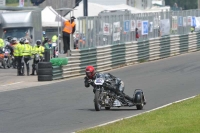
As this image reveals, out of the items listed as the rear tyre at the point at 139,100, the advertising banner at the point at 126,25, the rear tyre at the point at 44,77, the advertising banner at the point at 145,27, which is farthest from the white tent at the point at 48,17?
the rear tyre at the point at 139,100

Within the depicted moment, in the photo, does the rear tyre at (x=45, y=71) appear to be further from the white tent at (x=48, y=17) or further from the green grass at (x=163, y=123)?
the white tent at (x=48, y=17)

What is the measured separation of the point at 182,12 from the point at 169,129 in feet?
82.7

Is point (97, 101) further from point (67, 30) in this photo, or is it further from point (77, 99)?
point (67, 30)

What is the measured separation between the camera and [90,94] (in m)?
17.8

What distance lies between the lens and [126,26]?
28.3 metres

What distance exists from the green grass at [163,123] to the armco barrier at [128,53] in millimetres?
11133

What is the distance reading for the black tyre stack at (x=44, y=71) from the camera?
22.1 meters

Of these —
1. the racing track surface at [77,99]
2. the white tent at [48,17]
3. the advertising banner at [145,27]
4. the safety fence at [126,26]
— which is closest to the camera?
the racing track surface at [77,99]

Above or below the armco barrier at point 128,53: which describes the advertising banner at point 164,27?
above

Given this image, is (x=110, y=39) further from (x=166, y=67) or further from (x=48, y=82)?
(x=48, y=82)

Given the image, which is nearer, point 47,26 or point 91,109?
point 91,109

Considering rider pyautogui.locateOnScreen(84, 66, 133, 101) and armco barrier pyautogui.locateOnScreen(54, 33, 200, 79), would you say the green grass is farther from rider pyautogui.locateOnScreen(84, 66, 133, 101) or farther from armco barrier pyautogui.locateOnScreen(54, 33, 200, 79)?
armco barrier pyautogui.locateOnScreen(54, 33, 200, 79)

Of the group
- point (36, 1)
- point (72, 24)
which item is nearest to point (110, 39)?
point (72, 24)

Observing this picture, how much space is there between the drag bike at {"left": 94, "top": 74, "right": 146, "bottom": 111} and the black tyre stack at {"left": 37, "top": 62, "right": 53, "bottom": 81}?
8.28m
